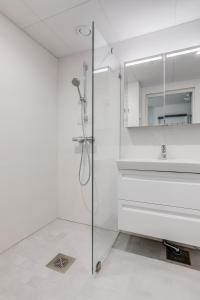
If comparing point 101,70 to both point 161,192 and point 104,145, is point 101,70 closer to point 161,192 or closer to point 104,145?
point 104,145

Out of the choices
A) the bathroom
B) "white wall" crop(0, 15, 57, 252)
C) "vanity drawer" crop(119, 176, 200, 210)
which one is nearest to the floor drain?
the bathroom

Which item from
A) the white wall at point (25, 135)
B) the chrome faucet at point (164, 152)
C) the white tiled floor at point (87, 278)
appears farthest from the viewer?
the chrome faucet at point (164, 152)

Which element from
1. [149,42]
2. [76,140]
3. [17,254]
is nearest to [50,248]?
[17,254]

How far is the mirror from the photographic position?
65.9 inches

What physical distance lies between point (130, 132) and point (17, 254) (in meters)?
1.71

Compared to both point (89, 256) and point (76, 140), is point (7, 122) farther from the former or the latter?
point (89, 256)

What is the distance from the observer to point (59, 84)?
7.82 feet

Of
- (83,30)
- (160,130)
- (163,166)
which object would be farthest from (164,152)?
(83,30)

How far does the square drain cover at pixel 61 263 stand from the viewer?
4.69ft

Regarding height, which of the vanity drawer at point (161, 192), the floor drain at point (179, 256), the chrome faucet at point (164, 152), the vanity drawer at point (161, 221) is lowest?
the floor drain at point (179, 256)

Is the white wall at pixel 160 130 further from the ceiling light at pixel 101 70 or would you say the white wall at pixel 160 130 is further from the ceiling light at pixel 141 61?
Answer: the ceiling light at pixel 101 70

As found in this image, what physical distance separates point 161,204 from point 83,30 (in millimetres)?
1956

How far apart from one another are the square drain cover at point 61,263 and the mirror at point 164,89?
148 centimetres

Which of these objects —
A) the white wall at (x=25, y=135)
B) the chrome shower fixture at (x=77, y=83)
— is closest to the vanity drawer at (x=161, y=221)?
the white wall at (x=25, y=135)
